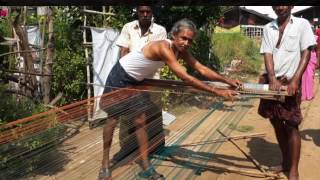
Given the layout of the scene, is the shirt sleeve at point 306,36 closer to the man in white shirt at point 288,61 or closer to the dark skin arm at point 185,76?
the man in white shirt at point 288,61

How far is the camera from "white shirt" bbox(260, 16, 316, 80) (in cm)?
397

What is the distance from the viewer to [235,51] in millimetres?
15008

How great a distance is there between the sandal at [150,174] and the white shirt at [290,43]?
136cm

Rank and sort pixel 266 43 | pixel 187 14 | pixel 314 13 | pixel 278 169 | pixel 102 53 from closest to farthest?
pixel 266 43 < pixel 278 169 < pixel 102 53 < pixel 187 14 < pixel 314 13

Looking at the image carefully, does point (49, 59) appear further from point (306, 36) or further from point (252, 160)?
point (306, 36)

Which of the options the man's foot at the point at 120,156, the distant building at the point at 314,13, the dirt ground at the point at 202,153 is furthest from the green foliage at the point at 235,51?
the man's foot at the point at 120,156

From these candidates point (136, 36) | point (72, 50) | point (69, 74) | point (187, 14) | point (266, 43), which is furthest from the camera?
point (187, 14)

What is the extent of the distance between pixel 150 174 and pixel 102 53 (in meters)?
2.73

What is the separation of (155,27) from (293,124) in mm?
1631

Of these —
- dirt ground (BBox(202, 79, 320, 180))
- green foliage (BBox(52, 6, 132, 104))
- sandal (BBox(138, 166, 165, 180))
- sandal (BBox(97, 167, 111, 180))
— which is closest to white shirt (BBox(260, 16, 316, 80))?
dirt ground (BBox(202, 79, 320, 180))

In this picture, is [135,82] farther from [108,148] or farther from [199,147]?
[199,147]

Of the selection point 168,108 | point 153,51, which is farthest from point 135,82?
point 168,108

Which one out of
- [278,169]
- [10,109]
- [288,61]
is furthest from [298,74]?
[10,109]

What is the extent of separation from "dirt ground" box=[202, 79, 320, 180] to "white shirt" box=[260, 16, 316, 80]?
1.02 m
